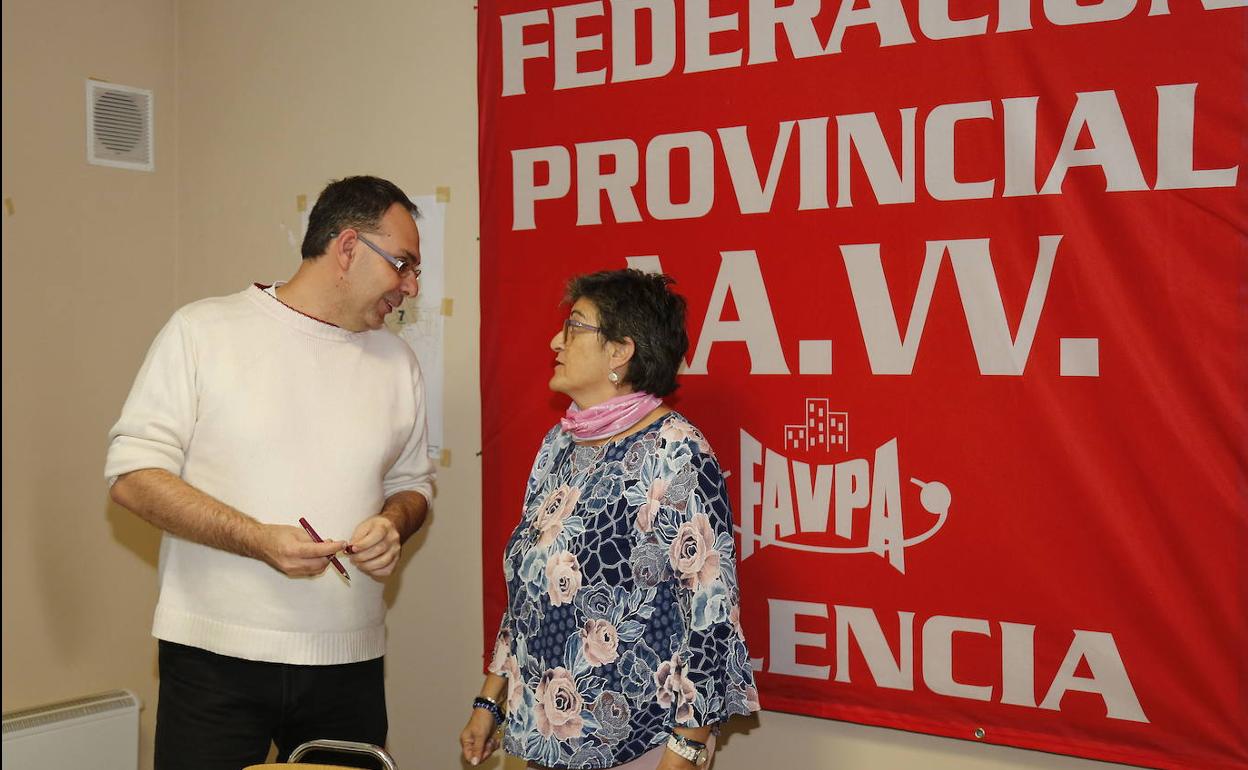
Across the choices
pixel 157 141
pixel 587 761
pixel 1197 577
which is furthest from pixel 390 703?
pixel 1197 577

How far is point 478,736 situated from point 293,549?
1.85 feet

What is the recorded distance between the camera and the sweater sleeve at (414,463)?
2.54 meters

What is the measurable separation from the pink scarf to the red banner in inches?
19.3

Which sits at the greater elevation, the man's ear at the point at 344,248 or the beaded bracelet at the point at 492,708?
the man's ear at the point at 344,248

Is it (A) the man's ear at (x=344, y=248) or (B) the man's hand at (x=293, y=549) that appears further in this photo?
(A) the man's ear at (x=344, y=248)

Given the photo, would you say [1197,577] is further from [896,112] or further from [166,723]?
[166,723]

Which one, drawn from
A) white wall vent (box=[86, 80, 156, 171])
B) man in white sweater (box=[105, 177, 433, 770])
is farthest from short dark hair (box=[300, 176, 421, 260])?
white wall vent (box=[86, 80, 156, 171])

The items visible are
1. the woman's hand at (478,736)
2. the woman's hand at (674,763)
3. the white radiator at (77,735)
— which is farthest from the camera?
the white radiator at (77,735)

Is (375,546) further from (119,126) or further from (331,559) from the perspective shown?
(119,126)

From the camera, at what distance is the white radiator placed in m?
3.18

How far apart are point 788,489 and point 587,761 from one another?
0.79 metres

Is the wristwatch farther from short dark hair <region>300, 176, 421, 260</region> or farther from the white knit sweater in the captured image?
short dark hair <region>300, 176, 421, 260</region>

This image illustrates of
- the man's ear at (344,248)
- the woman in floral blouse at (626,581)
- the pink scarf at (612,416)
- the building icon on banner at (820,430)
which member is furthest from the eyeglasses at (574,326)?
the building icon on banner at (820,430)

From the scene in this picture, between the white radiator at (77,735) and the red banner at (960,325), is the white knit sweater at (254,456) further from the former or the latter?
the white radiator at (77,735)
